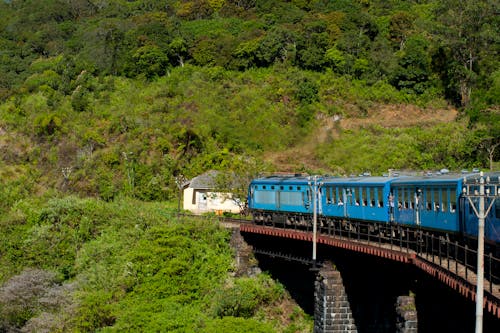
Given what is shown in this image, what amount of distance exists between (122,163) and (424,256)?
145 ft

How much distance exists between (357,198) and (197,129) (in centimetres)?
3473

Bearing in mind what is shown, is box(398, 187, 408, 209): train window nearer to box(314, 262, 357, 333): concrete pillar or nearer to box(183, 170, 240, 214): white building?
box(314, 262, 357, 333): concrete pillar

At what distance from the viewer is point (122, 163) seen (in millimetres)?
69812

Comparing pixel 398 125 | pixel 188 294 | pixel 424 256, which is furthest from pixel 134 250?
pixel 398 125

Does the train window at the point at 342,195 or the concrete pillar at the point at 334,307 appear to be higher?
the train window at the point at 342,195

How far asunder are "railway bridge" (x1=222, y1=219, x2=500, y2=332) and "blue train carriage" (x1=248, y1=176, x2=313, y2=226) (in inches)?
34.6

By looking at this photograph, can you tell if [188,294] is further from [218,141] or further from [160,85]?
[160,85]

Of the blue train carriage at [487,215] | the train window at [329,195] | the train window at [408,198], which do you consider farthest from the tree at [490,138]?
the blue train carriage at [487,215]

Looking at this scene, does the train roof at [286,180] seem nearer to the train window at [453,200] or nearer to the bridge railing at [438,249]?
the bridge railing at [438,249]

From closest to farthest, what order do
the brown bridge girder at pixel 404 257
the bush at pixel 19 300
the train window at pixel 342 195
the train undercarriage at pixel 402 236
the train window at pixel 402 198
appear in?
the brown bridge girder at pixel 404 257 → the train undercarriage at pixel 402 236 → the train window at pixel 402 198 → the train window at pixel 342 195 → the bush at pixel 19 300

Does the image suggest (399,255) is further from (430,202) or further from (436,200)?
(430,202)

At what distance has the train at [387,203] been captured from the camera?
1053 inches

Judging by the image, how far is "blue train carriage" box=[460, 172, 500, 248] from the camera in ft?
79.6

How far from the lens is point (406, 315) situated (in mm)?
31297
